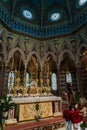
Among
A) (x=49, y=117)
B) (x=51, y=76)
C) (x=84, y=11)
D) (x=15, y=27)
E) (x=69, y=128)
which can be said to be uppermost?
(x=84, y=11)

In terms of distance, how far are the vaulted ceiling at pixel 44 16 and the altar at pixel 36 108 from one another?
492 inches

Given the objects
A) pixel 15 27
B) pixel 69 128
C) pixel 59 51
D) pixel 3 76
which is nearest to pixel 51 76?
pixel 59 51

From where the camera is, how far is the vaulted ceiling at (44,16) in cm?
1840

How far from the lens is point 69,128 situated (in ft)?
14.9

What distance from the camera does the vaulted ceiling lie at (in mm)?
18402

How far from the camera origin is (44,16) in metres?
22.1

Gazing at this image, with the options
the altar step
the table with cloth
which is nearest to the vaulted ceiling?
the altar step

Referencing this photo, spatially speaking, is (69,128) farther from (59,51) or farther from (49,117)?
(59,51)

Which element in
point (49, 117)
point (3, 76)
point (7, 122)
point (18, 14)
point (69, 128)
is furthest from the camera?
point (18, 14)

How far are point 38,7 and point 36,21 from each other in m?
2.50

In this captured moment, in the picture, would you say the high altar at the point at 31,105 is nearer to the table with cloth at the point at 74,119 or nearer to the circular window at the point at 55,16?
the table with cloth at the point at 74,119

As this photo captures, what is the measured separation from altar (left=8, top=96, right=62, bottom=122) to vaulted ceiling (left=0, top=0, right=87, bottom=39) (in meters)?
12.5

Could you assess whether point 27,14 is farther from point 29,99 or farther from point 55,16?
point 29,99

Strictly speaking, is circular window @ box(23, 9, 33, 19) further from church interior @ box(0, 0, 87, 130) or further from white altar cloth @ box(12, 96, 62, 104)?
white altar cloth @ box(12, 96, 62, 104)
